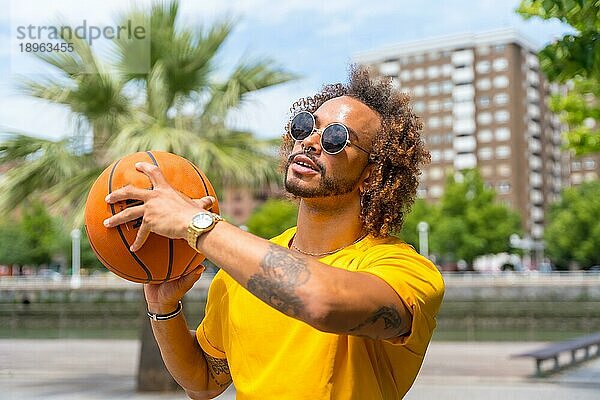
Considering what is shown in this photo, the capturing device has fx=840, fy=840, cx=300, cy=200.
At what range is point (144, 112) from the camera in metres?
9.34

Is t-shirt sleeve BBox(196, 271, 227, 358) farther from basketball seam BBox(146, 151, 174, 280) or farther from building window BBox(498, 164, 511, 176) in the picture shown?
building window BBox(498, 164, 511, 176)

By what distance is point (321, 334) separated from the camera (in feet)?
5.91

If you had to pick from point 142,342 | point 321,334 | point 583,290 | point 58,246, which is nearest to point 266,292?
point 321,334

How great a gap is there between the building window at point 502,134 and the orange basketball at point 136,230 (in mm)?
87316

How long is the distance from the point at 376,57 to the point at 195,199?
3841 inches

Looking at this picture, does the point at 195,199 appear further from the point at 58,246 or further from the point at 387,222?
the point at 58,246

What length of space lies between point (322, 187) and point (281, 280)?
15.7 inches

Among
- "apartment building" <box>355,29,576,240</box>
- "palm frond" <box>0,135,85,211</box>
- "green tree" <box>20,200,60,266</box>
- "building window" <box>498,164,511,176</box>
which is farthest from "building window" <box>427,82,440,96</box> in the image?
"palm frond" <box>0,135,85,211</box>

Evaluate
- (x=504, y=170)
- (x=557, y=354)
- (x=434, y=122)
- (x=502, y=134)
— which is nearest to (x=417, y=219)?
(x=504, y=170)

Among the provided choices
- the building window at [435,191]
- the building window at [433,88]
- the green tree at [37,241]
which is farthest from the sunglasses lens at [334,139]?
the building window at [433,88]

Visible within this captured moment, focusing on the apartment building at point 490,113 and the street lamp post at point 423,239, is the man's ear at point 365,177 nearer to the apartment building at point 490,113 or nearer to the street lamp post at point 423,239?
the street lamp post at point 423,239

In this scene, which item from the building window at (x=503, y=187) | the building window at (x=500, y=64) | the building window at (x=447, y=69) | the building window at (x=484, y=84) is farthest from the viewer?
the building window at (x=447, y=69)

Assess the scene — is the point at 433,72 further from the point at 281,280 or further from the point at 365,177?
the point at 281,280

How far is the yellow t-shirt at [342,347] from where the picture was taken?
1.74 metres
